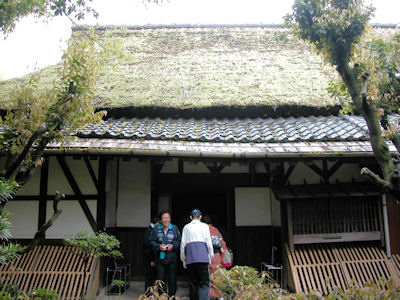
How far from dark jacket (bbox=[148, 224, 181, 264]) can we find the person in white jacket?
33 cm

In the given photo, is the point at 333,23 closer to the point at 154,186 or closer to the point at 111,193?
the point at 154,186

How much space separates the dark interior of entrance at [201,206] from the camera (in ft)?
24.5

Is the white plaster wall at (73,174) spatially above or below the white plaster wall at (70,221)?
above

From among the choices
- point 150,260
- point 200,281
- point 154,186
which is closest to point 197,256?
point 200,281

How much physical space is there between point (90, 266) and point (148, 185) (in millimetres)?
1816

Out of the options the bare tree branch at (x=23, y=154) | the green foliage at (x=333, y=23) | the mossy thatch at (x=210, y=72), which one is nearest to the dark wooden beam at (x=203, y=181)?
the mossy thatch at (x=210, y=72)

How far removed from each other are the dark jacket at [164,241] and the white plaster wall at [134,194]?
4.34 feet

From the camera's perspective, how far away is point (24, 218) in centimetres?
555

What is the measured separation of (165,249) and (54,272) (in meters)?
2.04

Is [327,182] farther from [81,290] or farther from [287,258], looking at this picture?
[81,290]

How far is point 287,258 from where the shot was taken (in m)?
5.36

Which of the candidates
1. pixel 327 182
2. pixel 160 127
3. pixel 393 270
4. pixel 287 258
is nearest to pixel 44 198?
A: pixel 160 127

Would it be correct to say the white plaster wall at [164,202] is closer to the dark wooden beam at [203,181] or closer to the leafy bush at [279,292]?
the dark wooden beam at [203,181]

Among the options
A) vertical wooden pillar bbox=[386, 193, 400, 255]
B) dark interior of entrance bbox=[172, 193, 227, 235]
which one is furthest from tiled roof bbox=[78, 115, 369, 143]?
dark interior of entrance bbox=[172, 193, 227, 235]
